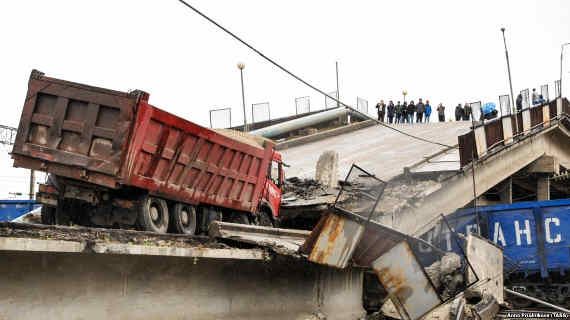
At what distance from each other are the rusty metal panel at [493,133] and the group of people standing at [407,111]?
2069cm

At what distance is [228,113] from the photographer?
41.2 meters

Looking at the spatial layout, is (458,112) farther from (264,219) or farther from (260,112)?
(264,219)

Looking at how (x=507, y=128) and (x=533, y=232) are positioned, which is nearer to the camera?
(x=533, y=232)

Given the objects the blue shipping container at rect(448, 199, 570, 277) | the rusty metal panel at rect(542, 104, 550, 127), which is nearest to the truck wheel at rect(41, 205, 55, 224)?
the blue shipping container at rect(448, 199, 570, 277)

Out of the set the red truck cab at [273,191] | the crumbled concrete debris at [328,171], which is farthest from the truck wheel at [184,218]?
the crumbled concrete debris at [328,171]

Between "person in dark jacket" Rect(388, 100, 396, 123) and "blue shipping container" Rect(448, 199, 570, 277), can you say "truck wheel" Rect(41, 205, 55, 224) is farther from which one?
"person in dark jacket" Rect(388, 100, 396, 123)

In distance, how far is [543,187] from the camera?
25.7 meters

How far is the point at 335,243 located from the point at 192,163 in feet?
13.0

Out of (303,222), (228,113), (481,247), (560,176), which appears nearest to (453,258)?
(481,247)

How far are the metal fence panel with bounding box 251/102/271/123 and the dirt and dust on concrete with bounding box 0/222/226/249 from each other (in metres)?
33.0

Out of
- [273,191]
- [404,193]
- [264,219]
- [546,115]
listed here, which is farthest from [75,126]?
[546,115]

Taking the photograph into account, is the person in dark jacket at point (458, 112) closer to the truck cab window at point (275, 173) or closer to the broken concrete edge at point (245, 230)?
the truck cab window at point (275, 173)

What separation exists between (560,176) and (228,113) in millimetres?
21376

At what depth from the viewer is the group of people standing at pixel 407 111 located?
40.2 meters
